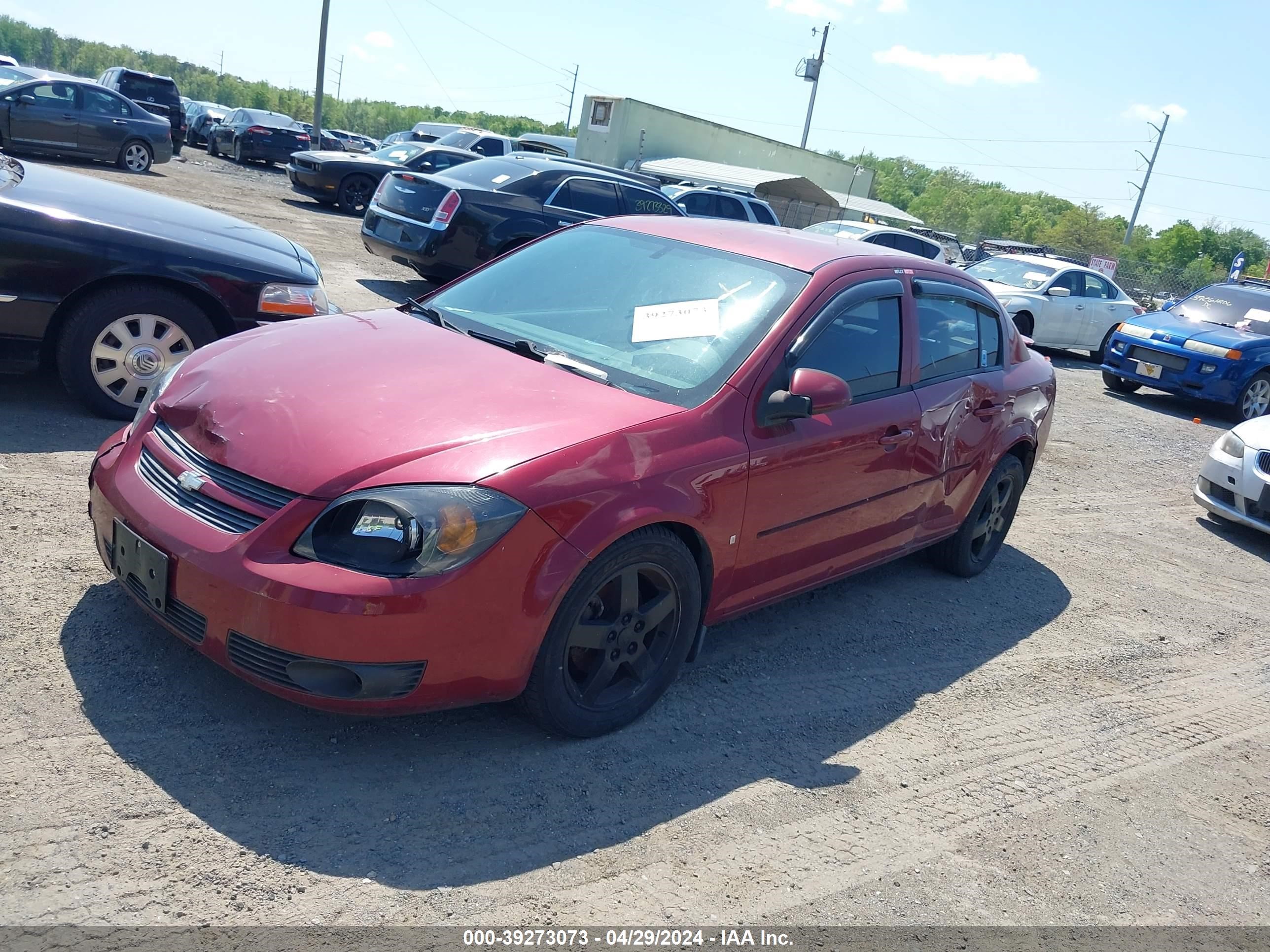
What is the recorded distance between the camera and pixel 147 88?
2603cm

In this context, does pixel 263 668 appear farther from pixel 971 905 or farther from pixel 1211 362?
pixel 1211 362

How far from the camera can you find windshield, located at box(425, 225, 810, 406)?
12.6 ft

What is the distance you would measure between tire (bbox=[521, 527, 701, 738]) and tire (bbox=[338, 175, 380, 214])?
54.9ft

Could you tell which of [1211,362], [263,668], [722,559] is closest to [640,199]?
[1211,362]

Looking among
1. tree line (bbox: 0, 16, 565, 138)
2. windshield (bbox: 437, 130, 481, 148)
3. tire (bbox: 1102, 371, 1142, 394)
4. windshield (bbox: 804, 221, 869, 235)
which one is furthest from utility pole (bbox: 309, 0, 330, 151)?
tree line (bbox: 0, 16, 565, 138)

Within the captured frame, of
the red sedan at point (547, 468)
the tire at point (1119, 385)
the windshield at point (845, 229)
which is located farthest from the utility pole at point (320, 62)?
the red sedan at point (547, 468)

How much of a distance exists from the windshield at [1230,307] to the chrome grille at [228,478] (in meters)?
13.5

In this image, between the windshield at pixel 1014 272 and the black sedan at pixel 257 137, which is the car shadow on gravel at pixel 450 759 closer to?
the windshield at pixel 1014 272

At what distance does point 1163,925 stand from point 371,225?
10.2 metres

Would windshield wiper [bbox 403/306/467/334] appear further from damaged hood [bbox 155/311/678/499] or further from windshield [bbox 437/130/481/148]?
windshield [bbox 437/130/481/148]

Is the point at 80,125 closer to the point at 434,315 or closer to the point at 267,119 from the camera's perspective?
the point at 267,119

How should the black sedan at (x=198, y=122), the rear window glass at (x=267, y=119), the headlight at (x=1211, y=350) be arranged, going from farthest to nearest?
the black sedan at (x=198, y=122) → the rear window glass at (x=267, y=119) → the headlight at (x=1211, y=350)

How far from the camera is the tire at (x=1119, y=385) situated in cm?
1430

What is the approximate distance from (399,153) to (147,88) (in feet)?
28.8
